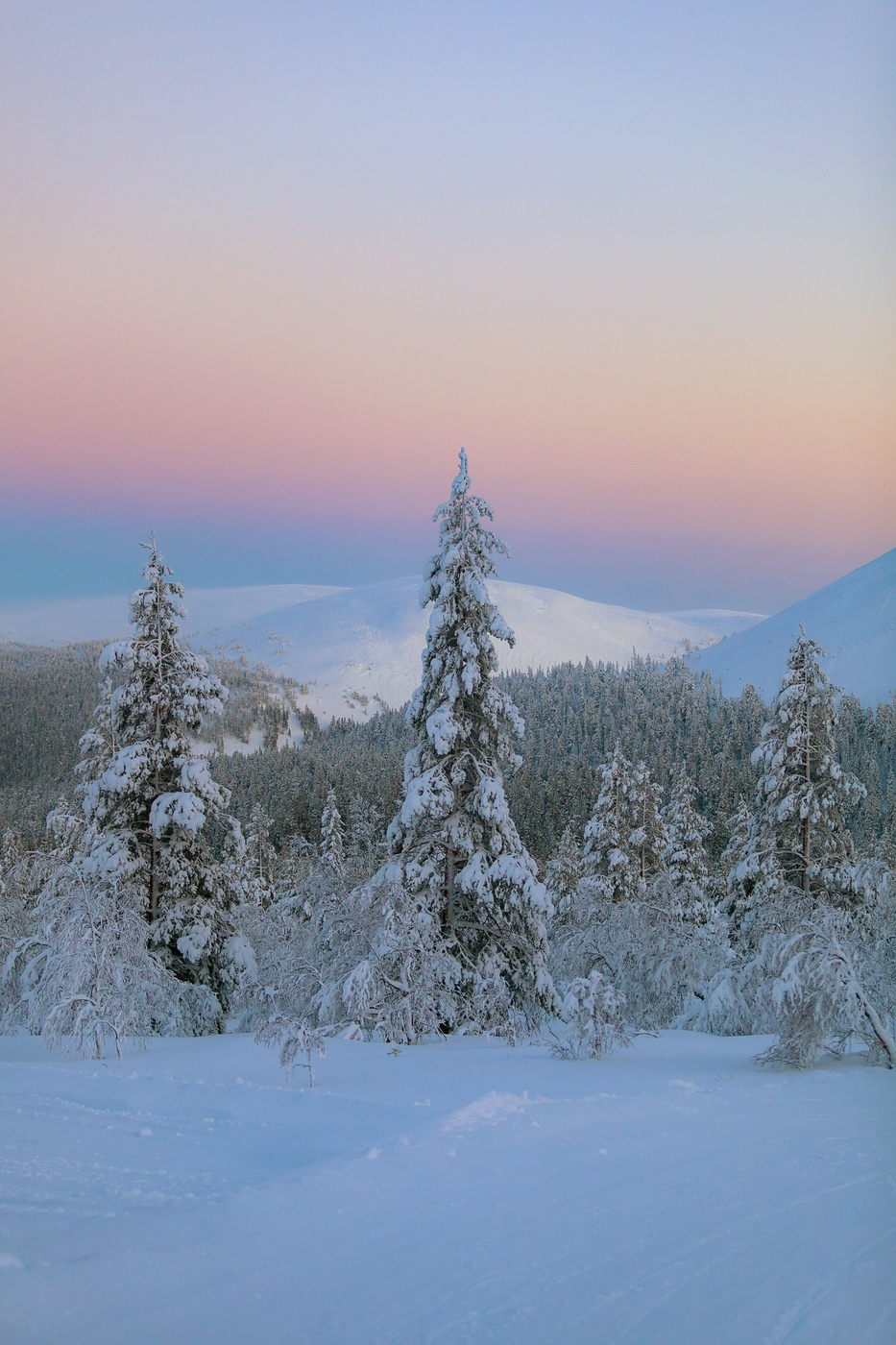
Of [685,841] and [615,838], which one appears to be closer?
[615,838]

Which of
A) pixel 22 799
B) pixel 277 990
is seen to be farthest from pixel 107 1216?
pixel 22 799

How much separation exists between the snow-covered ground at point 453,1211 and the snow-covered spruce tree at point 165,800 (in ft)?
25.5

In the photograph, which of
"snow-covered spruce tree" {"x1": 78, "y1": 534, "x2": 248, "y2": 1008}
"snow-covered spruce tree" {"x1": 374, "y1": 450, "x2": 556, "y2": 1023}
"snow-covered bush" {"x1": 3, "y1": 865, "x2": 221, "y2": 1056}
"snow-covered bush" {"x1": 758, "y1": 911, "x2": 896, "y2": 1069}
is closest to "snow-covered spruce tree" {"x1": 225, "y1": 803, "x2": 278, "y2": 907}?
"snow-covered spruce tree" {"x1": 78, "y1": 534, "x2": 248, "y2": 1008}

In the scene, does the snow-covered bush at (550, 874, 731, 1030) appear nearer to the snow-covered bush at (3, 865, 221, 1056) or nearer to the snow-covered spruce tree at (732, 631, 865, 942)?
the snow-covered spruce tree at (732, 631, 865, 942)

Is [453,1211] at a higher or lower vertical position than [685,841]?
lower

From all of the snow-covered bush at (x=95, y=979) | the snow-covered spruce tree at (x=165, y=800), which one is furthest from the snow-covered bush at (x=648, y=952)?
the snow-covered bush at (x=95, y=979)

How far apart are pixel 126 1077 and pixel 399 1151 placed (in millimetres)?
4291

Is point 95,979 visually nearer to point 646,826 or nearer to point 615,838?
point 615,838

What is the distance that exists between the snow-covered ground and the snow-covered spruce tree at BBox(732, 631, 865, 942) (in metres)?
11.8

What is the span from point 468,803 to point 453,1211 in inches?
390

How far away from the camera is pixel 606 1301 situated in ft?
13.3

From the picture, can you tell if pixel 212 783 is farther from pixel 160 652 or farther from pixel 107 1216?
pixel 107 1216

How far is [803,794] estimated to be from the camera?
1970cm

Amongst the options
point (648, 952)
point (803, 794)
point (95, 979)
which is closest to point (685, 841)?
point (648, 952)
